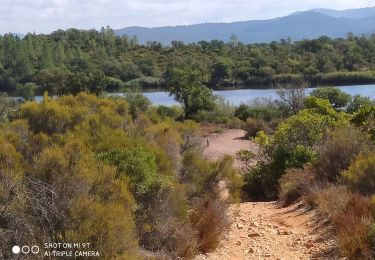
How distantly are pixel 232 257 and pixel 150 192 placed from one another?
1.58 m

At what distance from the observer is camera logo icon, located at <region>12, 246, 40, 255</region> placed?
16.0 ft

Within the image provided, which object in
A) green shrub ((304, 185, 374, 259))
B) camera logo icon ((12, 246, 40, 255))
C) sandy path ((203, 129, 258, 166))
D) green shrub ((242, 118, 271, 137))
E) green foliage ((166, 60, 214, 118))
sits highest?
camera logo icon ((12, 246, 40, 255))

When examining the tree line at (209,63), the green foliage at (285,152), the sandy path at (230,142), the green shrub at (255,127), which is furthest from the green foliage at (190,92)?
the green foliage at (285,152)

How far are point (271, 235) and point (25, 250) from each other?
503 cm

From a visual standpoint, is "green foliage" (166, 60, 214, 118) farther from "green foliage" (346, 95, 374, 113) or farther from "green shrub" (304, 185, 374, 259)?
"green shrub" (304, 185, 374, 259)

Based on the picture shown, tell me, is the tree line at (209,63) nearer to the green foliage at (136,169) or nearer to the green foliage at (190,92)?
the green foliage at (190,92)

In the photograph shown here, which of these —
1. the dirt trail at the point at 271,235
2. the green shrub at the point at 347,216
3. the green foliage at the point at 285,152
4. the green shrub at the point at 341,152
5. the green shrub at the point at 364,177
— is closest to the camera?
the green shrub at the point at 347,216

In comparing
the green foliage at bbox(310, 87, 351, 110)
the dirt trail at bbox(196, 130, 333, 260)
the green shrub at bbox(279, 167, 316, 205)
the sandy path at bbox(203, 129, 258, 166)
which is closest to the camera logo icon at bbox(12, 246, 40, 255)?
the dirt trail at bbox(196, 130, 333, 260)

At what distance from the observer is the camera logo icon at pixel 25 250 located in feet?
16.0

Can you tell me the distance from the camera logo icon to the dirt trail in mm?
2890

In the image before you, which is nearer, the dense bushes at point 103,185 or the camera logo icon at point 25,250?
the camera logo icon at point 25,250

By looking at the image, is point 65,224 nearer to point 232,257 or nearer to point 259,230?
point 232,257

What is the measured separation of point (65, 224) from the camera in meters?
5.50

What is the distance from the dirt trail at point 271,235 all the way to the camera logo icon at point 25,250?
289cm
